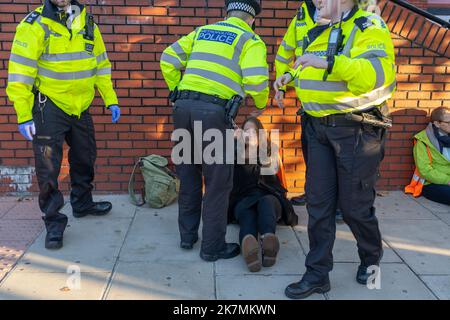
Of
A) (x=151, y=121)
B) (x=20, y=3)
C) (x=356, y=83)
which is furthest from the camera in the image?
(x=151, y=121)

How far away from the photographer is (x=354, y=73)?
254cm

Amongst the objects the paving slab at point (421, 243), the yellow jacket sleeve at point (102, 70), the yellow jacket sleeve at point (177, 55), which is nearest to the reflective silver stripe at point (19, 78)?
the yellow jacket sleeve at point (102, 70)

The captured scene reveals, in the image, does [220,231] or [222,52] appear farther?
[220,231]

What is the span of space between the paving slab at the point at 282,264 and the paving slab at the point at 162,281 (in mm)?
104

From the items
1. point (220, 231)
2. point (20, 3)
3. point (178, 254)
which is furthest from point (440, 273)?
point (20, 3)

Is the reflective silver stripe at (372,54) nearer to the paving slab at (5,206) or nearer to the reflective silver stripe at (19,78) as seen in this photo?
the reflective silver stripe at (19,78)

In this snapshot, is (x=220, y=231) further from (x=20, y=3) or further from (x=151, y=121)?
(x=20, y=3)

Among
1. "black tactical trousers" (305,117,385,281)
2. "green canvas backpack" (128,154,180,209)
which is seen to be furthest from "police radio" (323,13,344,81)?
"green canvas backpack" (128,154,180,209)

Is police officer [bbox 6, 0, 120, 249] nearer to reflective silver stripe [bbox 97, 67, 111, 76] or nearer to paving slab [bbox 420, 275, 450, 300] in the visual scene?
reflective silver stripe [bbox 97, 67, 111, 76]

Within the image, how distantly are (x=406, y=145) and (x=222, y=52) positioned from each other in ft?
8.57

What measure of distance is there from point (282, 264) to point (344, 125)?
1.21m

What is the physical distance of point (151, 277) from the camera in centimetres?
329

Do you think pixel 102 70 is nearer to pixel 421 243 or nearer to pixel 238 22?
pixel 238 22

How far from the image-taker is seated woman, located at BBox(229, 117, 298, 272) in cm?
343
